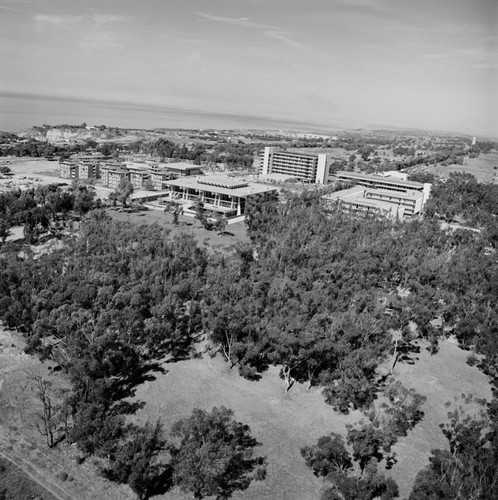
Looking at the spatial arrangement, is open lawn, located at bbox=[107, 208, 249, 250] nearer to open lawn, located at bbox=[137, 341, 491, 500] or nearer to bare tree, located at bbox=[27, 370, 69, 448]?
open lawn, located at bbox=[137, 341, 491, 500]

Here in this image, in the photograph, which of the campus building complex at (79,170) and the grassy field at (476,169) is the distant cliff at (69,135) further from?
the grassy field at (476,169)

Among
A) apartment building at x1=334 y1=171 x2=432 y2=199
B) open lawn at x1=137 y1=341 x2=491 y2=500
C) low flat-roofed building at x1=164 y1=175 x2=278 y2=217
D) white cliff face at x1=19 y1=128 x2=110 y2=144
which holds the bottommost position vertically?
open lawn at x1=137 y1=341 x2=491 y2=500

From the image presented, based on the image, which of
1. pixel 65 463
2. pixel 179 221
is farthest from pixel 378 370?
pixel 179 221

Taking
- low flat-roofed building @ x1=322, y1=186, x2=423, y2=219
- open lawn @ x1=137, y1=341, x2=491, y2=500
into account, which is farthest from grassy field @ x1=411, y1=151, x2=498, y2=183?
open lawn @ x1=137, y1=341, x2=491, y2=500

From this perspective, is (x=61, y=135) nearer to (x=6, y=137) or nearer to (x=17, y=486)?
(x=6, y=137)

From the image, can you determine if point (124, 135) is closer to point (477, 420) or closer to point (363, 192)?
point (363, 192)

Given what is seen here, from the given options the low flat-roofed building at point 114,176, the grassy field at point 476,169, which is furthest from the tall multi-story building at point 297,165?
the low flat-roofed building at point 114,176
